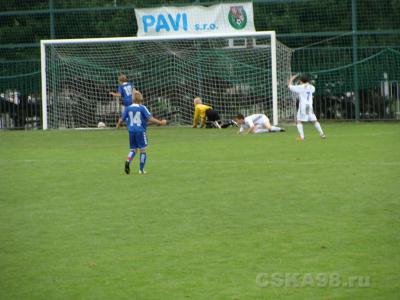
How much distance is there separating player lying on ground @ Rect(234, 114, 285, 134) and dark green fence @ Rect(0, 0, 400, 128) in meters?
5.06

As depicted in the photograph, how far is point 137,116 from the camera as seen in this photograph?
60.6 ft

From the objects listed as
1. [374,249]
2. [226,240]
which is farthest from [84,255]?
[374,249]

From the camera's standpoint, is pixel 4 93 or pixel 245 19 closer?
pixel 245 19

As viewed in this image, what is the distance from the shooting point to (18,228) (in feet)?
40.7

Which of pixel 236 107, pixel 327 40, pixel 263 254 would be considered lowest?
pixel 263 254

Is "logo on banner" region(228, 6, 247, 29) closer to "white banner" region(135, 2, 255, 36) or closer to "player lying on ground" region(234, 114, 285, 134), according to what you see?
"white banner" region(135, 2, 255, 36)

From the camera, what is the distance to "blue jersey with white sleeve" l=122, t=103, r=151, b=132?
18453 mm

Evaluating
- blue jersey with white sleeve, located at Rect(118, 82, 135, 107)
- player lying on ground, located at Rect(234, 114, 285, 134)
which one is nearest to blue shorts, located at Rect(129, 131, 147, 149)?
blue jersey with white sleeve, located at Rect(118, 82, 135, 107)

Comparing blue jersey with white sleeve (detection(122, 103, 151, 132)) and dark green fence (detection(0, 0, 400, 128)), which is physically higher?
Answer: dark green fence (detection(0, 0, 400, 128))

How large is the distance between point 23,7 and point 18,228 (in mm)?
25490

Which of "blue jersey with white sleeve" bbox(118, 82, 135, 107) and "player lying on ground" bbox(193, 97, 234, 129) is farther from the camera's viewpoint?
"player lying on ground" bbox(193, 97, 234, 129)

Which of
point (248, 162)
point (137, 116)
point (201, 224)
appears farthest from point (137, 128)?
point (201, 224)

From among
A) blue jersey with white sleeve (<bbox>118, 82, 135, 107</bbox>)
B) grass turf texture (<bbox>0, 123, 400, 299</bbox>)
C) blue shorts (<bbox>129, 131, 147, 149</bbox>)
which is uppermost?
blue jersey with white sleeve (<bbox>118, 82, 135, 107</bbox>)

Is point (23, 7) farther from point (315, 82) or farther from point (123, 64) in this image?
point (315, 82)
